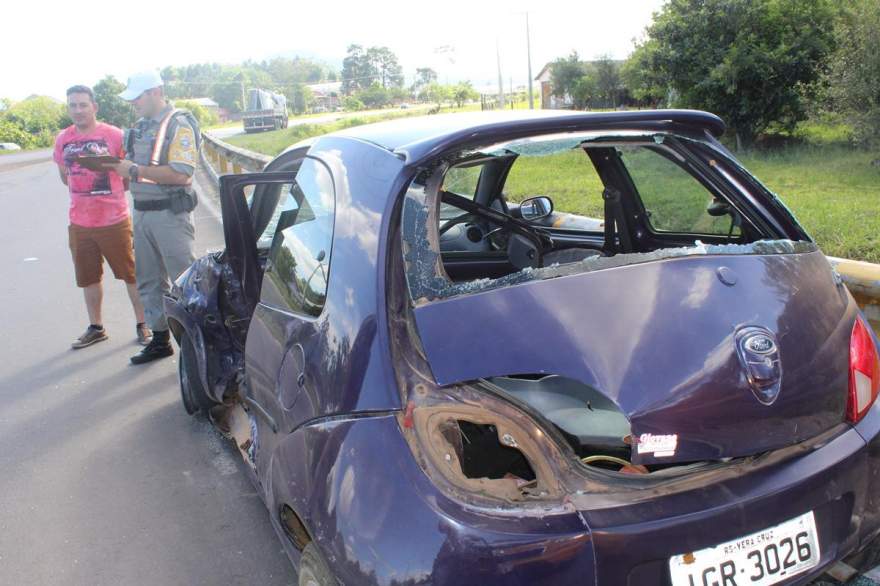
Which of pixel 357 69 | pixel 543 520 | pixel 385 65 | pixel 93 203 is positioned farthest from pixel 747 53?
pixel 385 65

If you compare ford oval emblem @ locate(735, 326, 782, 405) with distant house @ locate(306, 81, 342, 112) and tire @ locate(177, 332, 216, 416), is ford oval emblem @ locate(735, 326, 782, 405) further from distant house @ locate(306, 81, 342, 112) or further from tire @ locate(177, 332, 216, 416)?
distant house @ locate(306, 81, 342, 112)

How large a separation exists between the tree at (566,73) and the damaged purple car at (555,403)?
42.2 m

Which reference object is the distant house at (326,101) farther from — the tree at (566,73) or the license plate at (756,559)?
the license plate at (756,559)

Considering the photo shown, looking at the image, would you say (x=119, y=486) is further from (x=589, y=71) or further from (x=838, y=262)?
(x=589, y=71)

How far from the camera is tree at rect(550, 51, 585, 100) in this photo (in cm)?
4328

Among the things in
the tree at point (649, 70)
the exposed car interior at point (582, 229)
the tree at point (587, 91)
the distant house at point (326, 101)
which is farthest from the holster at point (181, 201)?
the distant house at point (326, 101)

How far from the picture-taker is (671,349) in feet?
6.01

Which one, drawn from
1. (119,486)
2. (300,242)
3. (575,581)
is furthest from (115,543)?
(575,581)

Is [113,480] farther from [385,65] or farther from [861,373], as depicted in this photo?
[385,65]

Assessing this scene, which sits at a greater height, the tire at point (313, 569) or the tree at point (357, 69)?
the tree at point (357, 69)

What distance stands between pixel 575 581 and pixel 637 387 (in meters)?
0.47

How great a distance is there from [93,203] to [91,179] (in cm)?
19

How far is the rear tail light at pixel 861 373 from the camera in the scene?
2068 mm

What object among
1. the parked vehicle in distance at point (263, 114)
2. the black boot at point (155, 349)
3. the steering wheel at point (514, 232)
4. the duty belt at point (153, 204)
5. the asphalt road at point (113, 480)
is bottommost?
the asphalt road at point (113, 480)
